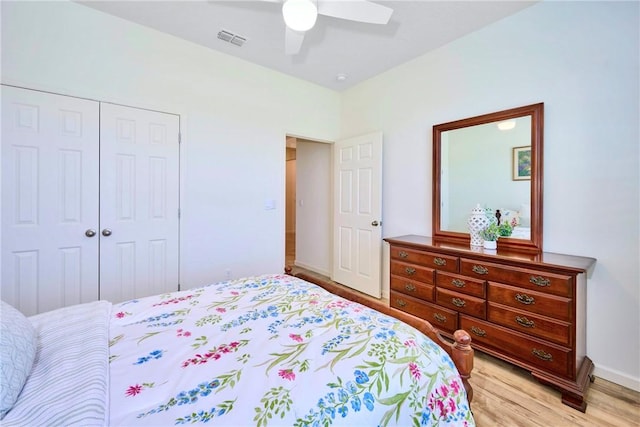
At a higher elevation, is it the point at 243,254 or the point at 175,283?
the point at 243,254

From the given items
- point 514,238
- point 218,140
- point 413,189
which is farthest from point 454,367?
point 218,140

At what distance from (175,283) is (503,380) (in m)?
2.83

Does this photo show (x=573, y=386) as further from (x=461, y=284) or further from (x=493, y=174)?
(x=493, y=174)

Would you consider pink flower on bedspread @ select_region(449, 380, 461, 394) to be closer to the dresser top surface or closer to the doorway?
the dresser top surface

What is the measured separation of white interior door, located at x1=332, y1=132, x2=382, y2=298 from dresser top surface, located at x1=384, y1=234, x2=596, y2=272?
3.03ft

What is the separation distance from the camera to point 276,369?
35.0 inches

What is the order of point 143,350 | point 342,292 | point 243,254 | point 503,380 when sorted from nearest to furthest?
point 143,350, point 342,292, point 503,380, point 243,254

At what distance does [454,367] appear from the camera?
1.10 metres

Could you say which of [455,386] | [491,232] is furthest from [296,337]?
[491,232]

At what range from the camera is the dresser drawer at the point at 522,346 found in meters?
1.69

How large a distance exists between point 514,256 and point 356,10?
2.00 m

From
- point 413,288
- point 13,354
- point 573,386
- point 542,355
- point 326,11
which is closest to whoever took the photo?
point 13,354

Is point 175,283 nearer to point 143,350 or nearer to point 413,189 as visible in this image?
point 143,350

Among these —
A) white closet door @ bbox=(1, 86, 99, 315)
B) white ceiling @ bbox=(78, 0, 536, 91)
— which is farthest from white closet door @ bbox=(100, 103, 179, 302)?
white ceiling @ bbox=(78, 0, 536, 91)
